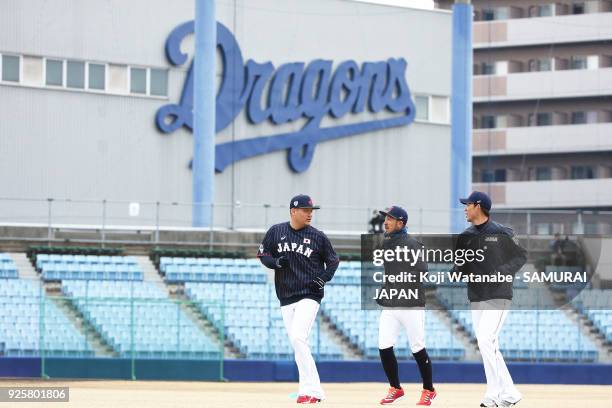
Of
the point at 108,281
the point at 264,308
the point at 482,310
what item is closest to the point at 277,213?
the point at 108,281

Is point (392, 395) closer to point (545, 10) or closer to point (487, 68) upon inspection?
point (487, 68)

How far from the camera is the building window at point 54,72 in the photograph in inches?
1686

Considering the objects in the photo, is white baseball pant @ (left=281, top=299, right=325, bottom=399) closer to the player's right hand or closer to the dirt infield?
the dirt infield

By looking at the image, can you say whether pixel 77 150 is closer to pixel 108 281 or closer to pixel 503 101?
pixel 108 281

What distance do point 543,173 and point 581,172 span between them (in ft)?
6.21

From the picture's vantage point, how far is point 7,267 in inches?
1241

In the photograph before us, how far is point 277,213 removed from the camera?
4484cm

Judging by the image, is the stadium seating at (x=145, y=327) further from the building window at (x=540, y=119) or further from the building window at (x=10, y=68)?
the building window at (x=540, y=119)

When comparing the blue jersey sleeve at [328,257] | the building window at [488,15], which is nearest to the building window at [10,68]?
the blue jersey sleeve at [328,257]

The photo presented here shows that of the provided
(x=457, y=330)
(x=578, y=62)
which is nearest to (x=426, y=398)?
(x=457, y=330)

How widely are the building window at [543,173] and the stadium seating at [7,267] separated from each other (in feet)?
146

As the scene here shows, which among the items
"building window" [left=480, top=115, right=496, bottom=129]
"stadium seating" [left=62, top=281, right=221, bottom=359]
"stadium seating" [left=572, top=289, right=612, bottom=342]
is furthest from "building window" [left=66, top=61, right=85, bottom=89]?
"building window" [left=480, top=115, right=496, bottom=129]

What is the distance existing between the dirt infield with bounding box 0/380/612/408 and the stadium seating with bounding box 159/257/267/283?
883 cm

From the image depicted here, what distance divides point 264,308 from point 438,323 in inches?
162
